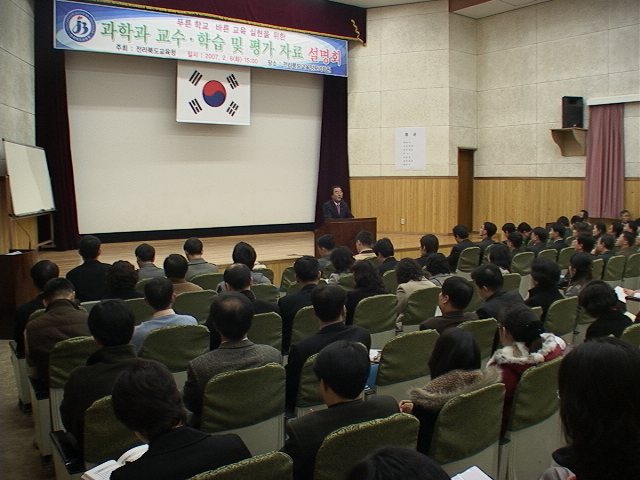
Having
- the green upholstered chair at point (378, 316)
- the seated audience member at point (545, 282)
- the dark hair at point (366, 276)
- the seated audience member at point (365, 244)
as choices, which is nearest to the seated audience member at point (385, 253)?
the seated audience member at point (365, 244)

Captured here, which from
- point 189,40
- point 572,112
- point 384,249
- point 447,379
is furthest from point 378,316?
point 572,112

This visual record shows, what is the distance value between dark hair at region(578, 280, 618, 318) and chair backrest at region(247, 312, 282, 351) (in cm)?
177

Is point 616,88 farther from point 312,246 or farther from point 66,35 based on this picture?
point 66,35

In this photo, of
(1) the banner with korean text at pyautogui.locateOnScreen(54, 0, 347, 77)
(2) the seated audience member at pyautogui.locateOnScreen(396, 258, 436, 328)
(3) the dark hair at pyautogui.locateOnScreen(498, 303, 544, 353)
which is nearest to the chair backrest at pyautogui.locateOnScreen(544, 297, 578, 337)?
(2) the seated audience member at pyautogui.locateOnScreen(396, 258, 436, 328)

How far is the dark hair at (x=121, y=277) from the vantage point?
417 cm

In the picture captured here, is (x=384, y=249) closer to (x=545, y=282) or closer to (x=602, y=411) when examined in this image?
(x=545, y=282)

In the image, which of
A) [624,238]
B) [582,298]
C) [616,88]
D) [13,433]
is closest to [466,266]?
[624,238]

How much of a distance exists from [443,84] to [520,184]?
2451 millimetres

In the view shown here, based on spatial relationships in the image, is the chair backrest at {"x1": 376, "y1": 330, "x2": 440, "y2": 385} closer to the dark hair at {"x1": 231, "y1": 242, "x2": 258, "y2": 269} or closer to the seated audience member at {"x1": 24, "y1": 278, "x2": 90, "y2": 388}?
the seated audience member at {"x1": 24, "y1": 278, "x2": 90, "y2": 388}

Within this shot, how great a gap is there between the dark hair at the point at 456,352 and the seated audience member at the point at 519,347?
33cm

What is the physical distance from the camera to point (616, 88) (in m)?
10.0

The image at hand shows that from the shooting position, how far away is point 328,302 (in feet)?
9.92

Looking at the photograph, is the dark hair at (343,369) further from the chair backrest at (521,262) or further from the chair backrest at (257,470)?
the chair backrest at (521,262)

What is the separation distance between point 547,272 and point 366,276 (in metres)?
1.27
